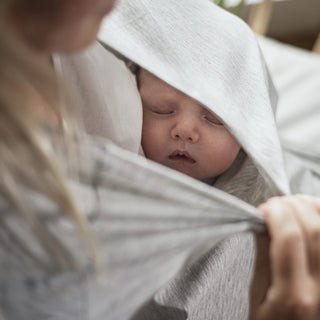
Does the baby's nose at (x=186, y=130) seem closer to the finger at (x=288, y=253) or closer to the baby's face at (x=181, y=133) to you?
the baby's face at (x=181, y=133)

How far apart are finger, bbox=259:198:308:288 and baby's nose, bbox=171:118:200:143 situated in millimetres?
256

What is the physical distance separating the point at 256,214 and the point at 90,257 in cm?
16

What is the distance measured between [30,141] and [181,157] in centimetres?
40

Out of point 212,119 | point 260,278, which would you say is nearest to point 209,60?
point 212,119

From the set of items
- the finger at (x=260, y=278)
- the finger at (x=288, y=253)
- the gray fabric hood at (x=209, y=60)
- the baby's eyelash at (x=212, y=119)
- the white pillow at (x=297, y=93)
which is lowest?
the white pillow at (x=297, y=93)

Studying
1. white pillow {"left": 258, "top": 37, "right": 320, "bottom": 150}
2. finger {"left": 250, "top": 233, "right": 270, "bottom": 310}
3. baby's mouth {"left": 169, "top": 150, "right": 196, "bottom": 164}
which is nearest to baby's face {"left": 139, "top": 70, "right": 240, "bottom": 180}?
baby's mouth {"left": 169, "top": 150, "right": 196, "bottom": 164}

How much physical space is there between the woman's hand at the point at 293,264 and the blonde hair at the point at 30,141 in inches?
6.4

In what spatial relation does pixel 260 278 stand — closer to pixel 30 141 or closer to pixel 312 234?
pixel 312 234

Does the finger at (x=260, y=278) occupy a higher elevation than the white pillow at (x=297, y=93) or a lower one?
higher

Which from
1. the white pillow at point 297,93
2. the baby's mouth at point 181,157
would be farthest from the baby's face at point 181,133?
the white pillow at point 297,93

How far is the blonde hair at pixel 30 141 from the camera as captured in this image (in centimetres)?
31

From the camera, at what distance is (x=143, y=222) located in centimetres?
39

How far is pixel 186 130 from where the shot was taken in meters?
0.68

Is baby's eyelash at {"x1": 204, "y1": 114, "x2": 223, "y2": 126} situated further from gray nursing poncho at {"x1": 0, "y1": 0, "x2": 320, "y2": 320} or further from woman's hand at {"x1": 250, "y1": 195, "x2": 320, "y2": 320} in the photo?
woman's hand at {"x1": 250, "y1": 195, "x2": 320, "y2": 320}
